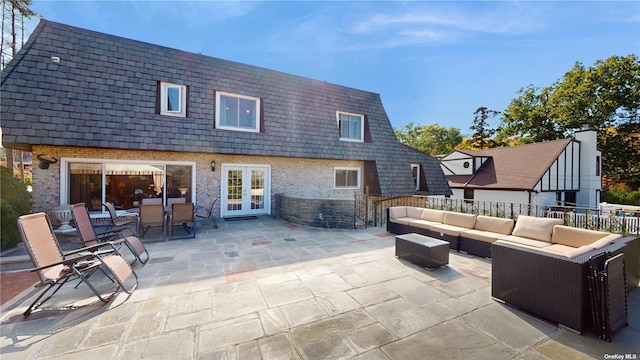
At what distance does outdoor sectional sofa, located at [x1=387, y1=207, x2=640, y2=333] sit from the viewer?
2.93 meters

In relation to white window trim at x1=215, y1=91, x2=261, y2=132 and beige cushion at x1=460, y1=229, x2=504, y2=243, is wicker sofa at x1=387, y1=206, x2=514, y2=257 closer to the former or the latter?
beige cushion at x1=460, y1=229, x2=504, y2=243

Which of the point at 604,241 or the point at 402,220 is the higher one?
the point at 604,241

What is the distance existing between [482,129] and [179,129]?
3550 cm

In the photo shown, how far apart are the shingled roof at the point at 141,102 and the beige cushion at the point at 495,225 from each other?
556 cm

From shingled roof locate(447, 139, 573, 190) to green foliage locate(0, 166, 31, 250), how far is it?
22.5m

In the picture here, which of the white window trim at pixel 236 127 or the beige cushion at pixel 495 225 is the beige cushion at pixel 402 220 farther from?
the white window trim at pixel 236 127

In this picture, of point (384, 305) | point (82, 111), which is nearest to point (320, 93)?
point (82, 111)

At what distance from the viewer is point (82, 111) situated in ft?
24.6

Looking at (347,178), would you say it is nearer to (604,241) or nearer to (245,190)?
(245,190)

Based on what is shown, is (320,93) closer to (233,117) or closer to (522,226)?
(233,117)

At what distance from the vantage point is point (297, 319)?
315 cm

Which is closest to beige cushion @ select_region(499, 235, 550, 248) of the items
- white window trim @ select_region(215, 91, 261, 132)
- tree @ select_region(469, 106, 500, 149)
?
white window trim @ select_region(215, 91, 261, 132)

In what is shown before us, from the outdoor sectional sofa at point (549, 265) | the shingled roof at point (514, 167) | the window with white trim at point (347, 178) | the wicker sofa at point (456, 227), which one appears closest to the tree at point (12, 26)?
the window with white trim at point (347, 178)

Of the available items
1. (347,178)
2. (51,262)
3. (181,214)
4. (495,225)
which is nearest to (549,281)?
(495,225)
